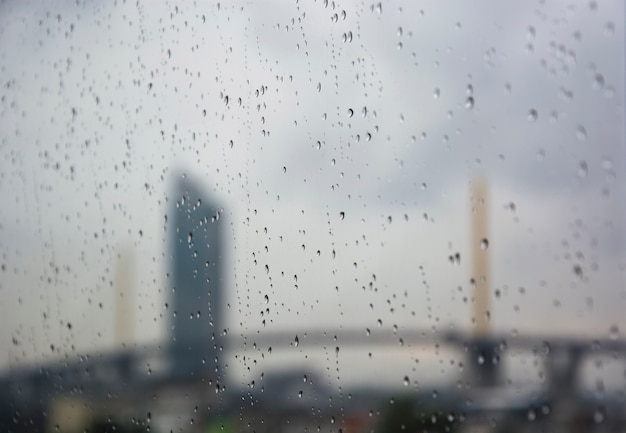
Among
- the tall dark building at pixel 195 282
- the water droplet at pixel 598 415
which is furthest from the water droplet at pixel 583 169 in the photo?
the tall dark building at pixel 195 282

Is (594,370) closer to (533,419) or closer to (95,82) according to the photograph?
(533,419)

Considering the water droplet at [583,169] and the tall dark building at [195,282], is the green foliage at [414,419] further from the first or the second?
the tall dark building at [195,282]

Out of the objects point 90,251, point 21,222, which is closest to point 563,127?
point 90,251

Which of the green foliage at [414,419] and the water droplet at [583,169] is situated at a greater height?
the water droplet at [583,169]

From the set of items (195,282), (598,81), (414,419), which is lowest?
(414,419)

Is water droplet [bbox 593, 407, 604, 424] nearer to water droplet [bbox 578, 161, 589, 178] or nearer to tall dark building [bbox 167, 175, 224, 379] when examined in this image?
water droplet [bbox 578, 161, 589, 178]

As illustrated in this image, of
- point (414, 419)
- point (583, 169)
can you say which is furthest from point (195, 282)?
point (583, 169)

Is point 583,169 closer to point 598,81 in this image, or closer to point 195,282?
point 598,81

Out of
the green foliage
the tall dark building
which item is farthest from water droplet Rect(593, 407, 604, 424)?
the tall dark building
